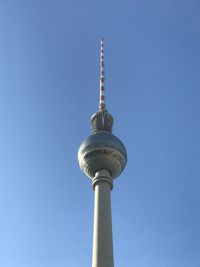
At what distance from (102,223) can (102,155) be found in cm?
1320

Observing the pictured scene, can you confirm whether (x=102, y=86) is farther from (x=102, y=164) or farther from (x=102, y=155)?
(x=102, y=164)

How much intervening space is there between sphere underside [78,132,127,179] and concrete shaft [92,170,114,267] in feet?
4.87

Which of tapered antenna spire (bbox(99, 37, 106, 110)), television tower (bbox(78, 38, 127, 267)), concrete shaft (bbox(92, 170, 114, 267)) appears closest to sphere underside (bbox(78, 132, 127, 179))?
television tower (bbox(78, 38, 127, 267))

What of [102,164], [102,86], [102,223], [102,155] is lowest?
[102,223]

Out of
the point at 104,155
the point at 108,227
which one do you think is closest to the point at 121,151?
the point at 104,155

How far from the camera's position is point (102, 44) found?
106125mm

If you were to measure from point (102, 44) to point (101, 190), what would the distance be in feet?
141

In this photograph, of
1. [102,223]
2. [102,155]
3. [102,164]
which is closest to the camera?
[102,223]

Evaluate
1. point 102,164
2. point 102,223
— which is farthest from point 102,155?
point 102,223

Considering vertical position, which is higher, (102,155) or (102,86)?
(102,86)

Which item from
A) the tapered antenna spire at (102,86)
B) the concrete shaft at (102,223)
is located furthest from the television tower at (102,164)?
the tapered antenna spire at (102,86)

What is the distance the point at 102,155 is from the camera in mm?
78500

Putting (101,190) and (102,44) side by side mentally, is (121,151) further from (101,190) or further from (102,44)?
(102,44)

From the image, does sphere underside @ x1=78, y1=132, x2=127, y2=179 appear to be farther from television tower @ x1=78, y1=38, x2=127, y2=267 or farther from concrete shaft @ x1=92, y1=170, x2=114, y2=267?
concrete shaft @ x1=92, y1=170, x2=114, y2=267
